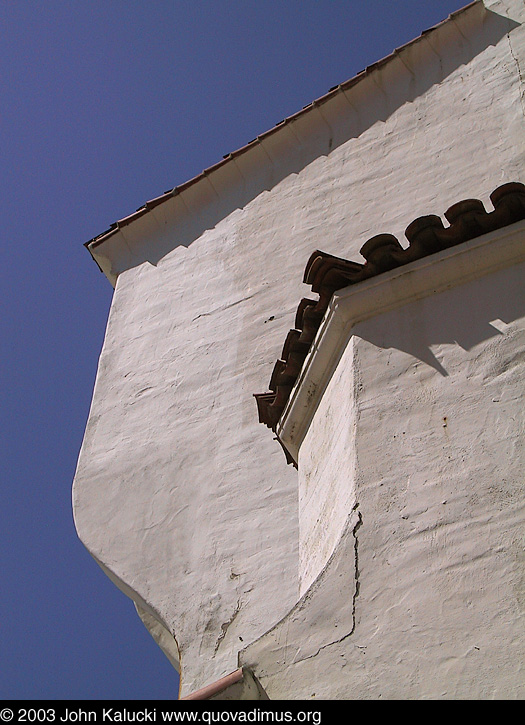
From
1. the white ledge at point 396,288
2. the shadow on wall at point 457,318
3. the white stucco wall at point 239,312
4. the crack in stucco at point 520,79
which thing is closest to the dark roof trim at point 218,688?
the shadow on wall at point 457,318

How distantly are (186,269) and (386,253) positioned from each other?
4.69 meters

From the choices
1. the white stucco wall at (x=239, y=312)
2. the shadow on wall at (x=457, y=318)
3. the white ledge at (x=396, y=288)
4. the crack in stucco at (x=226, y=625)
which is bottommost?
the crack in stucco at (x=226, y=625)

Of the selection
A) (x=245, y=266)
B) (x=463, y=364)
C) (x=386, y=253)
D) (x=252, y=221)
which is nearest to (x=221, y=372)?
(x=245, y=266)

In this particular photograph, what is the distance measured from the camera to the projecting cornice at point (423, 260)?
16.7 ft

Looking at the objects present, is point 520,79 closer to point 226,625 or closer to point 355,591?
point 226,625

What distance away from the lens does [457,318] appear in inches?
195

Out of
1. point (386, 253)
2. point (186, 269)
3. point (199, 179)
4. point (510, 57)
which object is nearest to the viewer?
point (386, 253)

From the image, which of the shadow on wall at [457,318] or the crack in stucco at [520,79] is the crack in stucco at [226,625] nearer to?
the shadow on wall at [457,318]

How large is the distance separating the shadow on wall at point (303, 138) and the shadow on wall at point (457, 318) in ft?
16.2

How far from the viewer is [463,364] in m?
4.72

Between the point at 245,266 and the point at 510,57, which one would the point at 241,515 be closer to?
the point at 245,266

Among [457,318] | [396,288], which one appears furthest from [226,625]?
[457,318]

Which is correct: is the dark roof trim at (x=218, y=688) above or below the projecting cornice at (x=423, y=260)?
below

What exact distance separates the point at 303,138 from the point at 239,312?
90.3 inches
